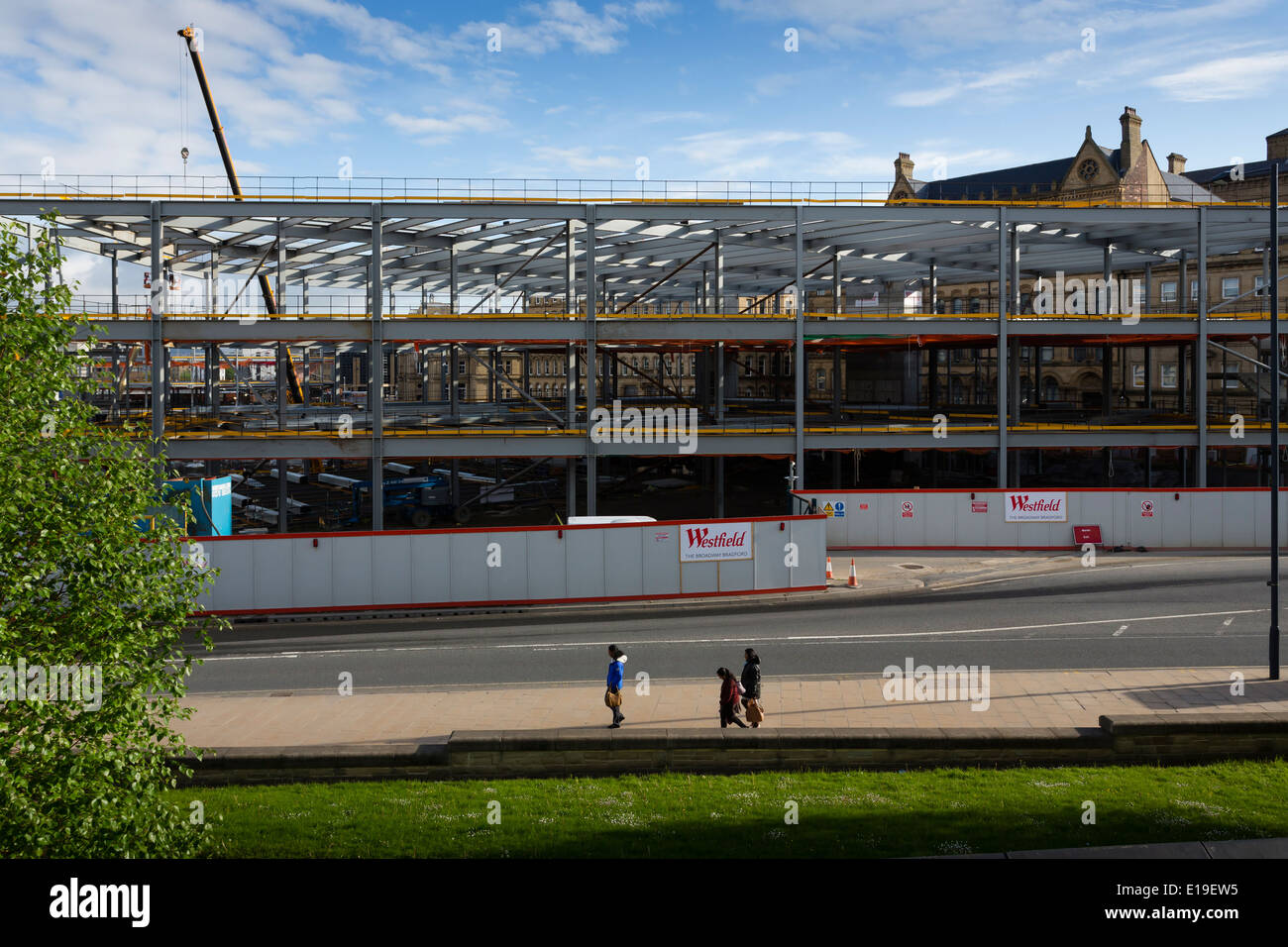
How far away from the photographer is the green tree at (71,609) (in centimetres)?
952

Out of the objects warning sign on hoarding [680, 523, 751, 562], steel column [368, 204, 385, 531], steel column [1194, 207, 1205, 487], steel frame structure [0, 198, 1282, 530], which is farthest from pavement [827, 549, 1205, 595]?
steel column [368, 204, 385, 531]

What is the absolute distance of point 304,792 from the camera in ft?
45.4

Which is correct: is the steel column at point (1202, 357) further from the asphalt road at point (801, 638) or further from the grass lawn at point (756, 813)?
the grass lawn at point (756, 813)

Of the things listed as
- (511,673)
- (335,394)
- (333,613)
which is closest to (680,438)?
(333,613)

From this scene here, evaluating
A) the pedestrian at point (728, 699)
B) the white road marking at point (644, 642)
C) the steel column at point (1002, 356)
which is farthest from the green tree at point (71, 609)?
the steel column at point (1002, 356)

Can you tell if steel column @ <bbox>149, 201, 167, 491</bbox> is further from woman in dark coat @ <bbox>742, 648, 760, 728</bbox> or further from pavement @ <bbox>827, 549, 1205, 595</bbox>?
woman in dark coat @ <bbox>742, 648, 760, 728</bbox>

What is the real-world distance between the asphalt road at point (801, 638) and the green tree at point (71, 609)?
991cm

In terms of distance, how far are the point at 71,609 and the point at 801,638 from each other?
54.6ft

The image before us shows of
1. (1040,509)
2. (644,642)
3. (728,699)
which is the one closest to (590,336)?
(1040,509)

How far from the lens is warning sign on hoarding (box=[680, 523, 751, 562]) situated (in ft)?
93.0

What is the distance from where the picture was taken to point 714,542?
28453mm
